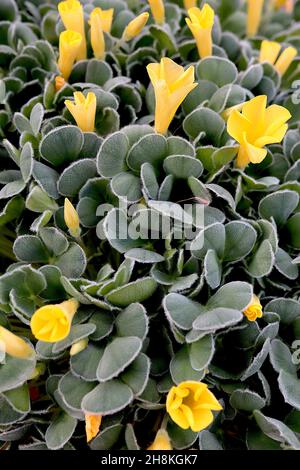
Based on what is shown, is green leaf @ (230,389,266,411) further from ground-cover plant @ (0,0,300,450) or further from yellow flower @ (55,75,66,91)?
yellow flower @ (55,75,66,91)

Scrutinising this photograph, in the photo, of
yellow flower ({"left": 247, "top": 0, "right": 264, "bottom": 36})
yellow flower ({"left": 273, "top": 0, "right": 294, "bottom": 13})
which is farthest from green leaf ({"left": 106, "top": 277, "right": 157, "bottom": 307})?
yellow flower ({"left": 273, "top": 0, "right": 294, "bottom": 13})

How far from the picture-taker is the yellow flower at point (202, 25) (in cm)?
100

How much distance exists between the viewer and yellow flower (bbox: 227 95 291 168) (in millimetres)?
846

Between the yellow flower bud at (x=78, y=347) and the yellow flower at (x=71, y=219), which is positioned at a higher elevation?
the yellow flower at (x=71, y=219)

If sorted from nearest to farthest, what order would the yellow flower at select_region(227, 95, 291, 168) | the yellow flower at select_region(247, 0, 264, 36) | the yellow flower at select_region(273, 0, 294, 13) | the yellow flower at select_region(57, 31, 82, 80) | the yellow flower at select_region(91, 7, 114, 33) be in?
the yellow flower at select_region(227, 95, 291, 168) → the yellow flower at select_region(57, 31, 82, 80) → the yellow flower at select_region(91, 7, 114, 33) → the yellow flower at select_region(247, 0, 264, 36) → the yellow flower at select_region(273, 0, 294, 13)

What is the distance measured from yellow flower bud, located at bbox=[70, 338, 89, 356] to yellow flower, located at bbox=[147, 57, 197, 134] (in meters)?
0.37

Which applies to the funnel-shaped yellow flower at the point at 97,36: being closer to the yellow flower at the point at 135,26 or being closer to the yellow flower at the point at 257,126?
the yellow flower at the point at 135,26

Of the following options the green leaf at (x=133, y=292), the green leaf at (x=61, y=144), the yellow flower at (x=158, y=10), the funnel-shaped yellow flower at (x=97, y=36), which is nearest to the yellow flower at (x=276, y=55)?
the yellow flower at (x=158, y=10)

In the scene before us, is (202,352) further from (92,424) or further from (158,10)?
(158,10)

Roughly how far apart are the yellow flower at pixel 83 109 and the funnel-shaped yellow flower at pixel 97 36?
0.17m

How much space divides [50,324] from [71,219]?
185 mm

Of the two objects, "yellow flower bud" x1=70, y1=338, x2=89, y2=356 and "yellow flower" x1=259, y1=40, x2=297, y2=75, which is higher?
"yellow flower" x1=259, y1=40, x2=297, y2=75

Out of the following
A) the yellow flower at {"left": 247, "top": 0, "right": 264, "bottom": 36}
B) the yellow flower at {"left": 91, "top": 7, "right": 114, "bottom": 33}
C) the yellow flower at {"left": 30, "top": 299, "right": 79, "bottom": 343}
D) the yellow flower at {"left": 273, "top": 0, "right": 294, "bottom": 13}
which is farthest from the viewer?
the yellow flower at {"left": 273, "top": 0, "right": 294, "bottom": 13}

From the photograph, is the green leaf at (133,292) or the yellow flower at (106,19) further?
the yellow flower at (106,19)
